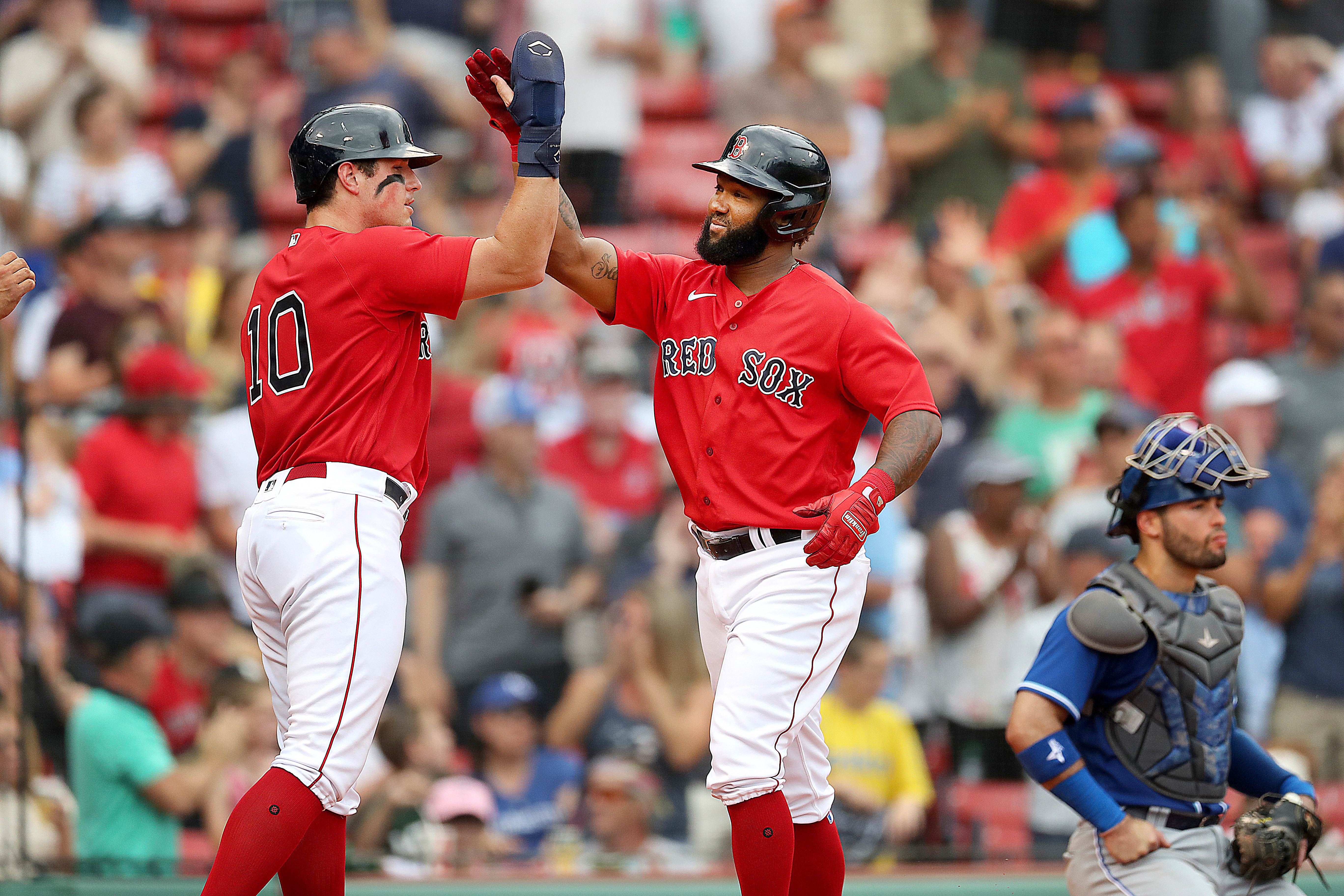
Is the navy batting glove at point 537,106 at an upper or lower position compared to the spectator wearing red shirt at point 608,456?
upper

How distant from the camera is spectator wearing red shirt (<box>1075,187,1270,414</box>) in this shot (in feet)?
25.5

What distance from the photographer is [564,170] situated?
8.68 m

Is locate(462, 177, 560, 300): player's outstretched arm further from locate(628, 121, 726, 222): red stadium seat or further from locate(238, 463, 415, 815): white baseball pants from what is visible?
locate(628, 121, 726, 222): red stadium seat

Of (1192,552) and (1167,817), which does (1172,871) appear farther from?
(1192,552)

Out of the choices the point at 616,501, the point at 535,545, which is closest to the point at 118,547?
the point at 535,545

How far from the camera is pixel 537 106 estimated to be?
3451mm

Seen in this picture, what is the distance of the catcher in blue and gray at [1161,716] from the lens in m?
3.56

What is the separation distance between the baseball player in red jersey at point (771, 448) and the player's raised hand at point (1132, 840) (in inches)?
24.9

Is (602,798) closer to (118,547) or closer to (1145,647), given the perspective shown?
(118,547)

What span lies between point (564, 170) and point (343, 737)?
580cm

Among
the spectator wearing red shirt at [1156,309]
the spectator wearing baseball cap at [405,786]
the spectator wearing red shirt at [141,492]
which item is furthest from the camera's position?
the spectator wearing red shirt at [1156,309]

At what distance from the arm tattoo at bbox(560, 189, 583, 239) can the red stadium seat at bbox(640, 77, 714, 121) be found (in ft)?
17.7

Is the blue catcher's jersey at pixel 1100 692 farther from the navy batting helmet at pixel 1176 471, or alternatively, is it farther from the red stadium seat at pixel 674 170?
the red stadium seat at pixel 674 170

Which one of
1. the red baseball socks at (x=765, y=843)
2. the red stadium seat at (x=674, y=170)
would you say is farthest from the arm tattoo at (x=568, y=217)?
the red stadium seat at (x=674, y=170)
